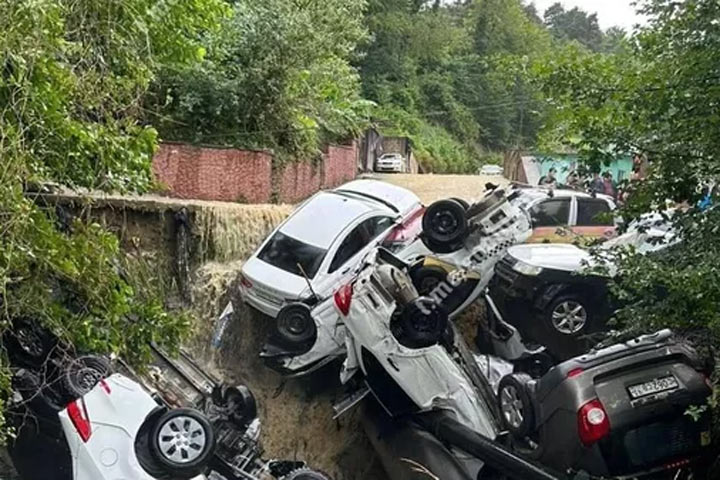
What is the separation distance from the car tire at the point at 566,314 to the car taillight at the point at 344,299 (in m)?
2.85

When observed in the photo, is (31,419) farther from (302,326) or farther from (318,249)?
(318,249)

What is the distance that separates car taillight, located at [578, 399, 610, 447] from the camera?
5316 millimetres

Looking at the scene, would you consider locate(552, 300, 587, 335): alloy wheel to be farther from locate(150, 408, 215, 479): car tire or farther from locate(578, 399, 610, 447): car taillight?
locate(150, 408, 215, 479): car tire

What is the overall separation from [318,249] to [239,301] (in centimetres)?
167

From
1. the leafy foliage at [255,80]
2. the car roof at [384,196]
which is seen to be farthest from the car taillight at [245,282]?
the leafy foliage at [255,80]

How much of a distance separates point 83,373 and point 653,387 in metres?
4.56

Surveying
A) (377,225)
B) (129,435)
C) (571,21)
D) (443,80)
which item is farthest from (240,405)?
(571,21)

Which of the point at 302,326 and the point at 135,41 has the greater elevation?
the point at 135,41

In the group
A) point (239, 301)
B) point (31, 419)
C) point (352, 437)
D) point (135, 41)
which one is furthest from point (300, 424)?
point (135, 41)

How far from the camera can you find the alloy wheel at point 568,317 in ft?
30.9

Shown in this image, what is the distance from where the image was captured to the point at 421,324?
7879mm

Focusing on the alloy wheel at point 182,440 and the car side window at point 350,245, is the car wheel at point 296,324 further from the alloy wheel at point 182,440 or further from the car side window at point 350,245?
the alloy wheel at point 182,440

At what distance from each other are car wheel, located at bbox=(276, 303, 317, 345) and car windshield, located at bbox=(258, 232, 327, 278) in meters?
0.81

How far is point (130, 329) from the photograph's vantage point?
5.99m
